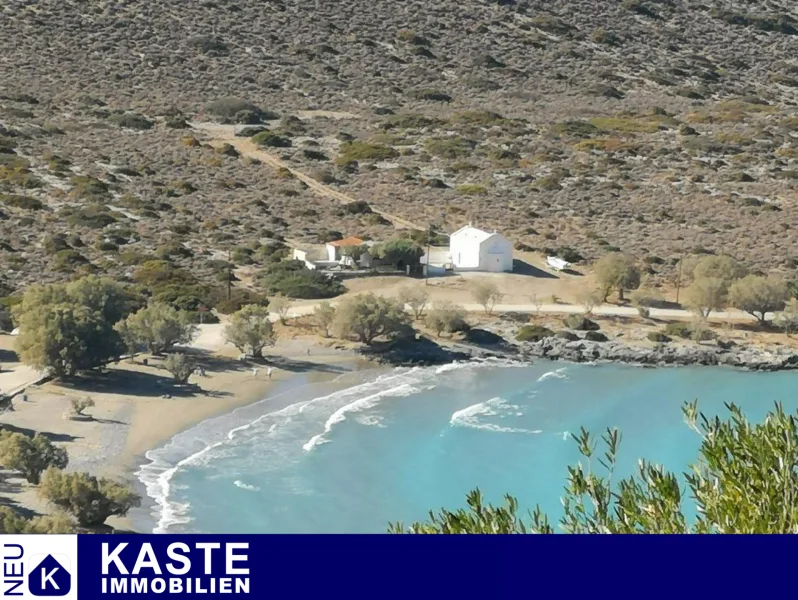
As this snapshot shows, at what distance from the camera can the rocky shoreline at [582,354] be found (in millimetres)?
42469

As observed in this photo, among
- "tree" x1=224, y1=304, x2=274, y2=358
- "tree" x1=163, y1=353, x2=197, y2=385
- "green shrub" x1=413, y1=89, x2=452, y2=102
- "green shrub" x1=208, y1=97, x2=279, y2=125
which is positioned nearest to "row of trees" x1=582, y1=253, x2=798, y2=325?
"tree" x1=224, y1=304, x2=274, y2=358

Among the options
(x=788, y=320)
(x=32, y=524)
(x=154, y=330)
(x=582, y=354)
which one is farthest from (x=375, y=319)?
(x=32, y=524)

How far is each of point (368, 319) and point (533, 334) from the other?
591 cm

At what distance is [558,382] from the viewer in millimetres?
40406

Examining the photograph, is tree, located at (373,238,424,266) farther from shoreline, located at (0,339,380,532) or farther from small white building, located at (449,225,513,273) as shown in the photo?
shoreline, located at (0,339,380,532)

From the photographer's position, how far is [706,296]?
46.8 m

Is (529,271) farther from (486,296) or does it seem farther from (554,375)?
(554,375)

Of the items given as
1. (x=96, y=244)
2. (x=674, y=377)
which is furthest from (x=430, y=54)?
(x=674, y=377)

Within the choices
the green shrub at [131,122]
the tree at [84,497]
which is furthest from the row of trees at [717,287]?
the green shrub at [131,122]

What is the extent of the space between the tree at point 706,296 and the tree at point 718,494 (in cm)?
3585

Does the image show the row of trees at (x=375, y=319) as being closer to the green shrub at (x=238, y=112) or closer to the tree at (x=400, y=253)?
the tree at (x=400, y=253)

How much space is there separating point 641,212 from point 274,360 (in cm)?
2754

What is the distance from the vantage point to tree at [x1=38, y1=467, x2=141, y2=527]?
25375 mm

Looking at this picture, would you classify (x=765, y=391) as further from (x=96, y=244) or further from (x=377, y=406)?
(x=96, y=244)
